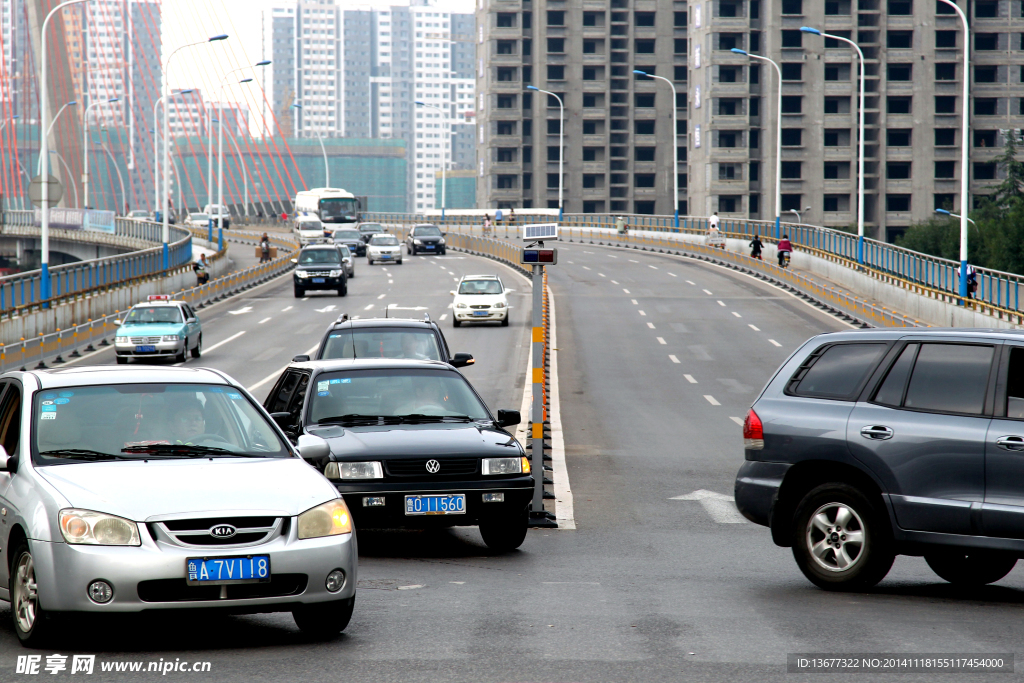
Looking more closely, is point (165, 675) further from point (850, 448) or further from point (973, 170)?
point (973, 170)

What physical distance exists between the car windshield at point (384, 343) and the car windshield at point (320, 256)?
116 ft

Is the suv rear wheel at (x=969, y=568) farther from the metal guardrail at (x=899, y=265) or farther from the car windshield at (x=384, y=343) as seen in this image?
the metal guardrail at (x=899, y=265)

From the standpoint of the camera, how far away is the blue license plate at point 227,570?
624cm

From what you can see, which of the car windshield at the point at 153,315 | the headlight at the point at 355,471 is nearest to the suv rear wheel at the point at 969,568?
the headlight at the point at 355,471

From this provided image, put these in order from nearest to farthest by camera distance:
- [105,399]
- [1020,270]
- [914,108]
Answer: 1. [105,399]
2. [1020,270]
3. [914,108]

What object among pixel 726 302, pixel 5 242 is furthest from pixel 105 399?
pixel 5 242

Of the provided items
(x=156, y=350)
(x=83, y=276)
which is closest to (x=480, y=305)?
(x=156, y=350)

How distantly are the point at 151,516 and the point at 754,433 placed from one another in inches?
174

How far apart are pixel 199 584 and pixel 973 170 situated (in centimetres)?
11303

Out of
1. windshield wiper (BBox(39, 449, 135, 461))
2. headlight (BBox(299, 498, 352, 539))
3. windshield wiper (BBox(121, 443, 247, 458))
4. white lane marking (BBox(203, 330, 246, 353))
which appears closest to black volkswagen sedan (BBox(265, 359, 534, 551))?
windshield wiper (BBox(121, 443, 247, 458))

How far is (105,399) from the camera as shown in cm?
743

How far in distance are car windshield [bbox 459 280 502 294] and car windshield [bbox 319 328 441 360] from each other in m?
23.7

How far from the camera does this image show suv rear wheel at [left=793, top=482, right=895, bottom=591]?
832 centimetres

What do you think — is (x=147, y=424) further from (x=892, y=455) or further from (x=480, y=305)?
(x=480, y=305)
